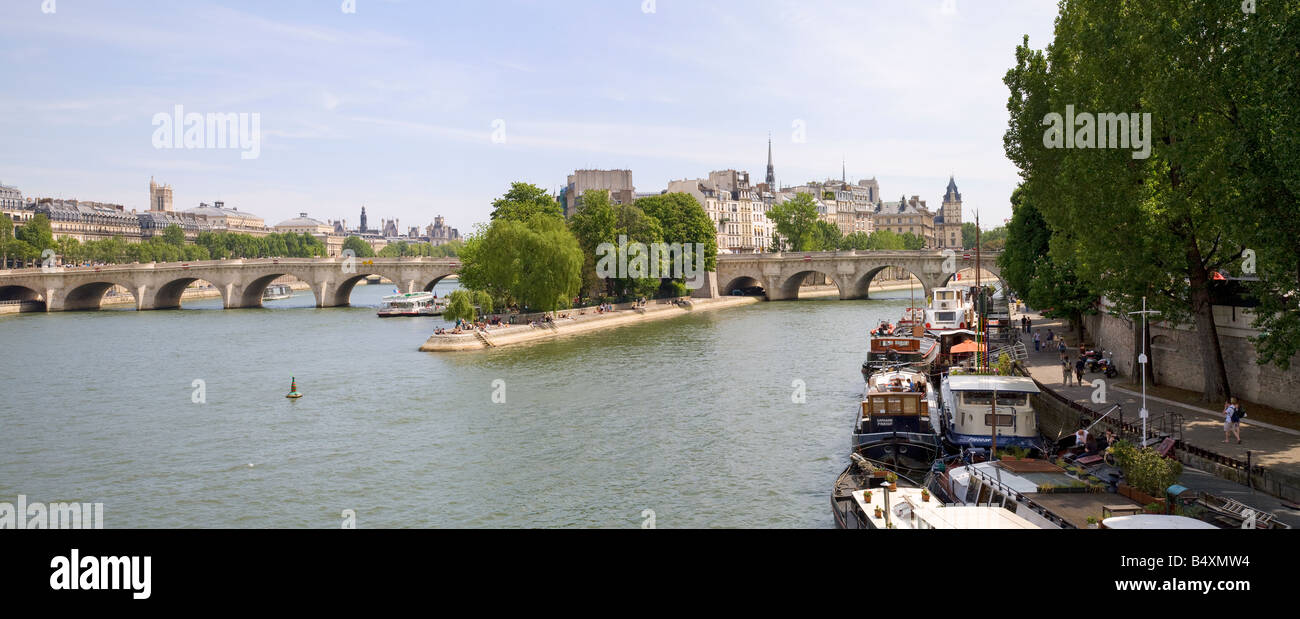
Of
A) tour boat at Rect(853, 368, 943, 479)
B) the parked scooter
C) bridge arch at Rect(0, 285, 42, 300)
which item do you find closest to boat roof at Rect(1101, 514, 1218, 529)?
tour boat at Rect(853, 368, 943, 479)

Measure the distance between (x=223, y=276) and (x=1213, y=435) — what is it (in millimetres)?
91491

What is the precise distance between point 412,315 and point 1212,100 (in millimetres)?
69576

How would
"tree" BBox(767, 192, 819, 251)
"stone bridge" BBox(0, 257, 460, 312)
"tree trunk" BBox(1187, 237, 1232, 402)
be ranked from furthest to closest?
"tree" BBox(767, 192, 819, 251) < "stone bridge" BBox(0, 257, 460, 312) < "tree trunk" BBox(1187, 237, 1232, 402)

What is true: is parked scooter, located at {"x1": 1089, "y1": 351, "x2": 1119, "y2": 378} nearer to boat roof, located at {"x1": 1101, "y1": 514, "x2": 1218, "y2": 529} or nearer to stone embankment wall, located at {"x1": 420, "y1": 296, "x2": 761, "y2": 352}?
boat roof, located at {"x1": 1101, "y1": 514, "x2": 1218, "y2": 529}

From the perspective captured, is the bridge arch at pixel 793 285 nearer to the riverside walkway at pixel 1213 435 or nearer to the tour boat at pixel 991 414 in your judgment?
the riverside walkway at pixel 1213 435

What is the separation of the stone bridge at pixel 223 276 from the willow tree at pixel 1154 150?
75.7 meters

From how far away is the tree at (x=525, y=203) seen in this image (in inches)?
3029

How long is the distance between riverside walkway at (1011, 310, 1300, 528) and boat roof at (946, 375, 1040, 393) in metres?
2.00

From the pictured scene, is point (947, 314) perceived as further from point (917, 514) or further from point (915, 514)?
point (917, 514)

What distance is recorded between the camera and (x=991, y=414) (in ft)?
77.5

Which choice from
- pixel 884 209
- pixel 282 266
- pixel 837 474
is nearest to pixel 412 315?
pixel 282 266

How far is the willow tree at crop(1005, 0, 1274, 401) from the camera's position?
1930 centimetres

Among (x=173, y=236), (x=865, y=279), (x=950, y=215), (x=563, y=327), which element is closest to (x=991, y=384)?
(x=563, y=327)
